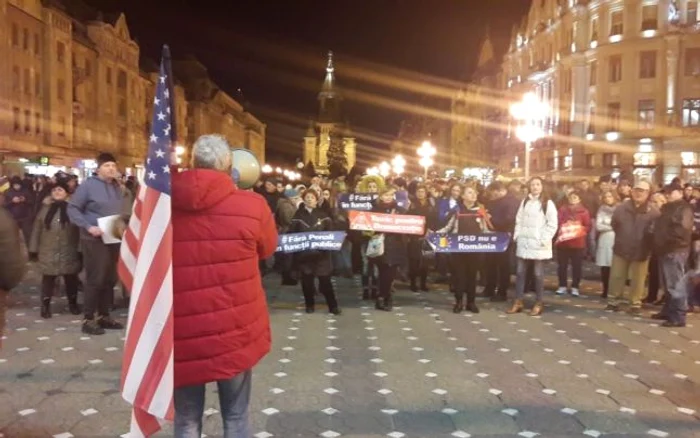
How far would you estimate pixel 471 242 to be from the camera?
38.0ft

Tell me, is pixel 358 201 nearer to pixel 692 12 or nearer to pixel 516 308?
pixel 516 308

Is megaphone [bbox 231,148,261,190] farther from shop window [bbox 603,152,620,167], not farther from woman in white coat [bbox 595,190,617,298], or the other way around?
shop window [bbox 603,152,620,167]

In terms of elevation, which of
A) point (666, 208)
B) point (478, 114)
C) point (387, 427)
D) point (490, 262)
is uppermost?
point (478, 114)

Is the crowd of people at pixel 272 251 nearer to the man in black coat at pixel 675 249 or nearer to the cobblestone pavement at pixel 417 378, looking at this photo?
the man in black coat at pixel 675 249

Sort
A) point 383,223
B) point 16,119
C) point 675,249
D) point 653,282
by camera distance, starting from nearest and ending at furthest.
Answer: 1. point 675,249
2. point 383,223
3. point 653,282
4. point 16,119

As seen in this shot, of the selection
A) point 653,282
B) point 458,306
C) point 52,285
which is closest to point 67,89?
point 52,285

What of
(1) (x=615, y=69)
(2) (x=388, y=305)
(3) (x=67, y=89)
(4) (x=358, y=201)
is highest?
(1) (x=615, y=69)

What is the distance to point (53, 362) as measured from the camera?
25.8 ft

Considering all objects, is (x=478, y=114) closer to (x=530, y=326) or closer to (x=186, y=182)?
(x=530, y=326)

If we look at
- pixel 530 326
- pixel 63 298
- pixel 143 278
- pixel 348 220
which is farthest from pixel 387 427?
pixel 63 298

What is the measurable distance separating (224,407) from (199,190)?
1.29m

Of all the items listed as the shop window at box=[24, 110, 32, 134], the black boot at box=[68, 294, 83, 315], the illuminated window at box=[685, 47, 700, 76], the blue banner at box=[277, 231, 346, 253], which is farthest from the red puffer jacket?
the illuminated window at box=[685, 47, 700, 76]

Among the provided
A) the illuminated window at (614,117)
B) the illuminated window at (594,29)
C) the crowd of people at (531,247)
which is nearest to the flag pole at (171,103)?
the crowd of people at (531,247)

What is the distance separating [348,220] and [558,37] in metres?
→ 50.6
